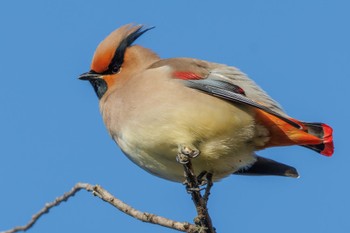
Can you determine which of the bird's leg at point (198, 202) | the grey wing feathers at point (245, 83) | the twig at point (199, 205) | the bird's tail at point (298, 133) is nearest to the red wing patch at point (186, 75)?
the grey wing feathers at point (245, 83)

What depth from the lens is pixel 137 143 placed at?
4.99 metres

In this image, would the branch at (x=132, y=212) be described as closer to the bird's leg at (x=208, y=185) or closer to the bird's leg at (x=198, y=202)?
the bird's leg at (x=198, y=202)

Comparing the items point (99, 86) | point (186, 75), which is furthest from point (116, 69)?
point (186, 75)

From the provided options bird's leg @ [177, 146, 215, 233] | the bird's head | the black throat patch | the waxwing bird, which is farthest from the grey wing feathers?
bird's leg @ [177, 146, 215, 233]

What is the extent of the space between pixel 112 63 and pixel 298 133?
5.70 feet

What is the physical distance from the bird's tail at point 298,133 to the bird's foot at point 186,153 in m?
0.70

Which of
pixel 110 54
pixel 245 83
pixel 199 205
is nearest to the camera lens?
pixel 199 205

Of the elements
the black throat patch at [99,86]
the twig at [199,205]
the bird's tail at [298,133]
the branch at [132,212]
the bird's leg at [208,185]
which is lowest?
the branch at [132,212]

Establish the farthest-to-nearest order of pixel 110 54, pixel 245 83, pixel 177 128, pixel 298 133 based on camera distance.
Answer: pixel 110 54, pixel 245 83, pixel 298 133, pixel 177 128

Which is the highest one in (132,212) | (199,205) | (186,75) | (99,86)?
(99,86)

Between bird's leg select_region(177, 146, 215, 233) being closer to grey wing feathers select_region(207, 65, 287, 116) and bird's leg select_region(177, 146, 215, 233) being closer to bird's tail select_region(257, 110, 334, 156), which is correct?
bird's tail select_region(257, 110, 334, 156)

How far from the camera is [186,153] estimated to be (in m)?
4.71

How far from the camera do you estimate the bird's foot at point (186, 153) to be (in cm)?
461

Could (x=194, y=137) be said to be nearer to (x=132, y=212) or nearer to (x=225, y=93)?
(x=225, y=93)
